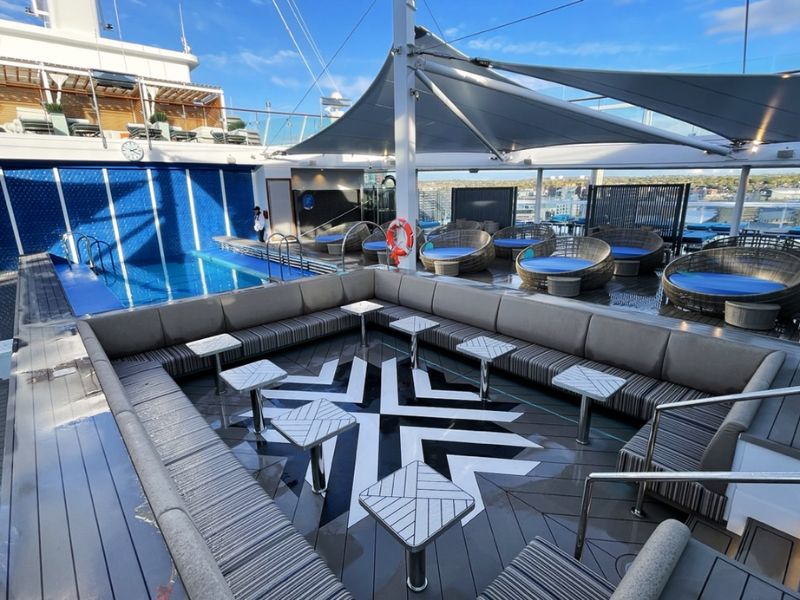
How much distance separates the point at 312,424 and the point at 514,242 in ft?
25.3

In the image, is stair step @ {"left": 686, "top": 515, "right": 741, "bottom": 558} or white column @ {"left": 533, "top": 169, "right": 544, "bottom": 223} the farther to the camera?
white column @ {"left": 533, "top": 169, "right": 544, "bottom": 223}

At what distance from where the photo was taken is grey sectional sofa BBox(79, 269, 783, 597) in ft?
7.71

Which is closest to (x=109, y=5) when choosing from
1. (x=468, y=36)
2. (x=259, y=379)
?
(x=468, y=36)

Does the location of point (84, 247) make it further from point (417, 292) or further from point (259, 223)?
point (417, 292)

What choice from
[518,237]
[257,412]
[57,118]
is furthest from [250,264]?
[257,412]

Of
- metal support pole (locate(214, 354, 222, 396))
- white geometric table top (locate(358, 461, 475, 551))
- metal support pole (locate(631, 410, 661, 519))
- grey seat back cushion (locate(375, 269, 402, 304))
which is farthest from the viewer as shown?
grey seat back cushion (locate(375, 269, 402, 304))

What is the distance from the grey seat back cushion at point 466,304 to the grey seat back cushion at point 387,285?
696 mm

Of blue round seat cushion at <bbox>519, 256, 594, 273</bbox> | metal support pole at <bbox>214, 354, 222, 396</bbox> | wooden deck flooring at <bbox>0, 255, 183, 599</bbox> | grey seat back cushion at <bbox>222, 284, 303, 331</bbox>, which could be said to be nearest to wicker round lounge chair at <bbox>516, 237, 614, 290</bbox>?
blue round seat cushion at <bbox>519, 256, 594, 273</bbox>

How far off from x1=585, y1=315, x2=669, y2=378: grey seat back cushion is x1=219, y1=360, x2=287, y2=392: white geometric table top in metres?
2.63

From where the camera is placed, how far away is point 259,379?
308cm

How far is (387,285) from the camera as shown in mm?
5602

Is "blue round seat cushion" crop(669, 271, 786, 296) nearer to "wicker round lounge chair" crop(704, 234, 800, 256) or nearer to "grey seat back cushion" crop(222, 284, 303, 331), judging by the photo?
"wicker round lounge chair" crop(704, 234, 800, 256)

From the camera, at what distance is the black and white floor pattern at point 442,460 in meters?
2.12

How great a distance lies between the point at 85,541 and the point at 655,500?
281 cm
